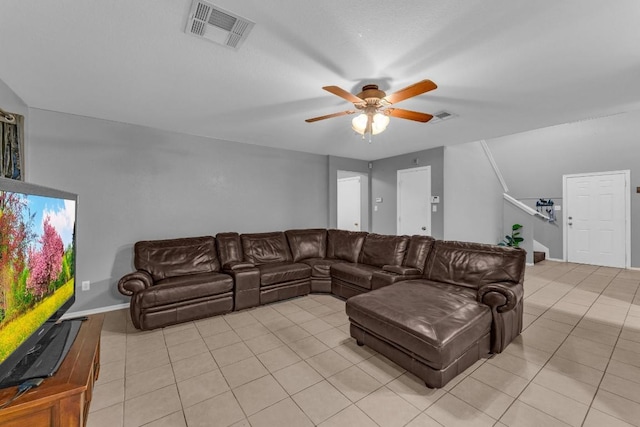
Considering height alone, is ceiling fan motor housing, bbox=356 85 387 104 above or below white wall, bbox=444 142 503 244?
above

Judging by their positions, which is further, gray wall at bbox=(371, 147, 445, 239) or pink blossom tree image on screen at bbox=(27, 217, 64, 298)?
gray wall at bbox=(371, 147, 445, 239)

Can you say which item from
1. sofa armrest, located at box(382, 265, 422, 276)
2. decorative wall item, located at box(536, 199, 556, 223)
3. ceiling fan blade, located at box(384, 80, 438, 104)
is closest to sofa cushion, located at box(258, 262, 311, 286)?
sofa armrest, located at box(382, 265, 422, 276)

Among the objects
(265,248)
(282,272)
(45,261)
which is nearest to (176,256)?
(265,248)

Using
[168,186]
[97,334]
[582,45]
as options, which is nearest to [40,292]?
[97,334]

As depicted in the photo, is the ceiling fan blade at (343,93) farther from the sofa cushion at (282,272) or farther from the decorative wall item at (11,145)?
the decorative wall item at (11,145)

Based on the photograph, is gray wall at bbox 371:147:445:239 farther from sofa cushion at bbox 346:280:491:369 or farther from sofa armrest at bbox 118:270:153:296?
sofa armrest at bbox 118:270:153:296

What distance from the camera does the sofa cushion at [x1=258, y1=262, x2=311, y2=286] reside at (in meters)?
3.69

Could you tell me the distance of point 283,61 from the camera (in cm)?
211

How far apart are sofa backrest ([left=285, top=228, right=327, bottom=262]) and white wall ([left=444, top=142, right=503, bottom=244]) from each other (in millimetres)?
2303

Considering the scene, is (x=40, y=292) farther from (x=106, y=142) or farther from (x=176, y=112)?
(x=106, y=142)

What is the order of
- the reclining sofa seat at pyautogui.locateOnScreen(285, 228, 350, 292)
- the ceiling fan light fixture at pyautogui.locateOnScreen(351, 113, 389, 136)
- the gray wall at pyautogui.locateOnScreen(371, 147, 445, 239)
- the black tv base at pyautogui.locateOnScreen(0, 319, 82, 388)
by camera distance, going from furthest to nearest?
the gray wall at pyautogui.locateOnScreen(371, 147, 445, 239) < the reclining sofa seat at pyautogui.locateOnScreen(285, 228, 350, 292) < the ceiling fan light fixture at pyautogui.locateOnScreen(351, 113, 389, 136) < the black tv base at pyautogui.locateOnScreen(0, 319, 82, 388)

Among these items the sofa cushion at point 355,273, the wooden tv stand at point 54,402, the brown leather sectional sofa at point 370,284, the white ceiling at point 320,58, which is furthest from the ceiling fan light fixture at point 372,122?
the wooden tv stand at point 54,402

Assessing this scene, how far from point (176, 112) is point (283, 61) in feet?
6.01

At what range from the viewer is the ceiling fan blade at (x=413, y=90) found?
1915mm
